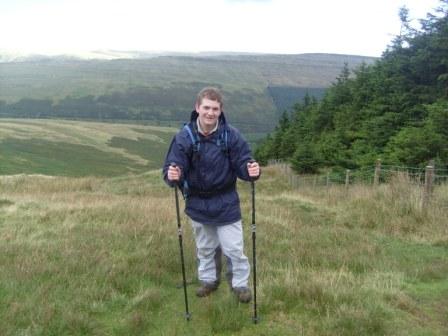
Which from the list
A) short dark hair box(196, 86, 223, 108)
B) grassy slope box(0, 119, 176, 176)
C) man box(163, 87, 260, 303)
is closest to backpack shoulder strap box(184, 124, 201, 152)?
man box(163, 87, 260, 303)

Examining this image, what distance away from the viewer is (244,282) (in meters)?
5.95

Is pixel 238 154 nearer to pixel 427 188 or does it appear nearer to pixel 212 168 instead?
pixel 212 168

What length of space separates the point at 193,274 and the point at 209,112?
228 cm

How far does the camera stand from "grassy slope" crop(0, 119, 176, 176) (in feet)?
268

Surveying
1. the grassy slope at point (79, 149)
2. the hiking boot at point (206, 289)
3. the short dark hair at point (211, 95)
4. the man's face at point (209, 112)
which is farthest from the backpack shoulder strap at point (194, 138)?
the grassy slope at point (79, 149)

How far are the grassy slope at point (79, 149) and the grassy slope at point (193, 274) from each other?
2447 inches

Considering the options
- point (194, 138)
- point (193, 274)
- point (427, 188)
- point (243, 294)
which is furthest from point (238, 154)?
point (427, 188)

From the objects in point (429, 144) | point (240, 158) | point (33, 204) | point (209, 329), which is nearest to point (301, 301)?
point (209, 329)

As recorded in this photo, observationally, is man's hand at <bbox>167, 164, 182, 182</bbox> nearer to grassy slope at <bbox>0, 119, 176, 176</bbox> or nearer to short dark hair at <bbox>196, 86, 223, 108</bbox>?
short dark hair at <bbox>196, 86, 223, 108</bbox>

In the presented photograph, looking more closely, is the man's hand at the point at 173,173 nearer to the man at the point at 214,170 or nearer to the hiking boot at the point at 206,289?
the man at the point at 214,170

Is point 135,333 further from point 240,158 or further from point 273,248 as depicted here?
point 273,248

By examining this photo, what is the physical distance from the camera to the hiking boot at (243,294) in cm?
A: 573

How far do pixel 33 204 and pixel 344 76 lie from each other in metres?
33.9

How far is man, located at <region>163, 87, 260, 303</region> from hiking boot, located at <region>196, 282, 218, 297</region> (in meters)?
0.01
